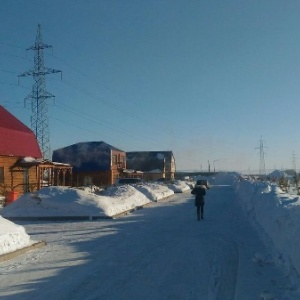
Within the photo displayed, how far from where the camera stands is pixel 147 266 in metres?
9.62


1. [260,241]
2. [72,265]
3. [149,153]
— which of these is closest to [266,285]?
[72,265]

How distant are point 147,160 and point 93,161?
29984 mm

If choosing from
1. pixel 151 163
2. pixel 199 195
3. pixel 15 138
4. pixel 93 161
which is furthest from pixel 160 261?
pixel 151 163

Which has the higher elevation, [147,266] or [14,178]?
[14,178]

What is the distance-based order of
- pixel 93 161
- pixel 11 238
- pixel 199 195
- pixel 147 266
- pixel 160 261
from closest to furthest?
pixel 147 266, pixel 160 261, pixel 11 238, pixel 199 195, pixel 93 161

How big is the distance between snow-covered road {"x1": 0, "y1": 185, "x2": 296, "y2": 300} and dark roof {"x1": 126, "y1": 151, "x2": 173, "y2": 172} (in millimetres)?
71422

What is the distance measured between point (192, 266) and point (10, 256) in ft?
12.8

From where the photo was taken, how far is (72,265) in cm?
982

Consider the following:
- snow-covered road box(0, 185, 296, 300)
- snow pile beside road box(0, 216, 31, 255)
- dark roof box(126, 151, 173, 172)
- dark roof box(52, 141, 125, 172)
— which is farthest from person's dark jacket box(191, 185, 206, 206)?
dark roof box(126, 151, 173, 172)

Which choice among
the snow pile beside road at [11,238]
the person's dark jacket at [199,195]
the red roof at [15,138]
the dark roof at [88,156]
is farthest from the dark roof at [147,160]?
the snow pile beside road at [11,238]

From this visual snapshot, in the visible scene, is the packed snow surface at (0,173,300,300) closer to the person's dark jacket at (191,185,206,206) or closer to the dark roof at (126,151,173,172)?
the person's dark jacket at (191,185,206,206)

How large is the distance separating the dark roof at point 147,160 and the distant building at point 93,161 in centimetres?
2572

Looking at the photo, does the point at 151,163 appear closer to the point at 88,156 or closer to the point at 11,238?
the point at 88,156

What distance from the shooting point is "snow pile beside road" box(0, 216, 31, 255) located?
418 inches
